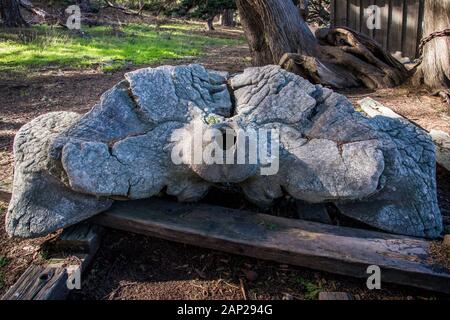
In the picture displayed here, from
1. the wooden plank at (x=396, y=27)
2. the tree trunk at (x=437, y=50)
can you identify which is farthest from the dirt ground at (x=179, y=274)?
the wooden plank at (x=396, y=27)

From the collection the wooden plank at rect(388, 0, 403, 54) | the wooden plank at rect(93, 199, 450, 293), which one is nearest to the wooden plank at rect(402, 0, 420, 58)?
the wooden plank at rect(388, 0, 403, 54)

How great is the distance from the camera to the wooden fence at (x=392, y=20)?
8.04 metres

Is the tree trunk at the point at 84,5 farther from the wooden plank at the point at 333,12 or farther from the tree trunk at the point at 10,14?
the wooden plank at the point at 333,12

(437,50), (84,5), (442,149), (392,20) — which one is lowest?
(442,149)

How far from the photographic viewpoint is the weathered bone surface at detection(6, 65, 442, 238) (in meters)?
2.55

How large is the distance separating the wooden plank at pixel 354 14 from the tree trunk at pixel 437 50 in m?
3.30

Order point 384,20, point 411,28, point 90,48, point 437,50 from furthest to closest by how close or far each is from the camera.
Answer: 1. point 90,48
2. point 384,20
3. point 411,28
4. point 437,50

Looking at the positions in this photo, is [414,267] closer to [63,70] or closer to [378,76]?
[378,76]

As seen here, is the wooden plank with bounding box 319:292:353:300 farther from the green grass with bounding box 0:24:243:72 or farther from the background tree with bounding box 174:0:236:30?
the background tree with bounding box 174:0:236:30

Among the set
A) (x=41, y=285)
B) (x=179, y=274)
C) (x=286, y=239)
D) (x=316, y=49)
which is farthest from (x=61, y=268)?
(x=316, y=49)

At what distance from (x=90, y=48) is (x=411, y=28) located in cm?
781

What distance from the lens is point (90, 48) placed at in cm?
1063

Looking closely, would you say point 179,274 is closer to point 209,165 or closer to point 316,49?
point 209,165

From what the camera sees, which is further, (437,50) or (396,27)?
(396,27)
